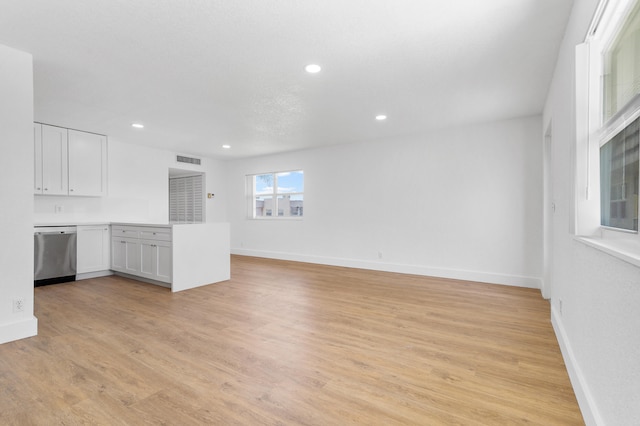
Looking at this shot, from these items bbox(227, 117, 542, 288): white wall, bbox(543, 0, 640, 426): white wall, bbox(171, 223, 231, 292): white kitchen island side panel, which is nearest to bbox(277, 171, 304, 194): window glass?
bbox(227, 117, 542, 288): white wall

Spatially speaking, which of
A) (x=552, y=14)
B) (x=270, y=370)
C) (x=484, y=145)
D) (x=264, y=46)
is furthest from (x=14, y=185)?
(x=484, y=145)

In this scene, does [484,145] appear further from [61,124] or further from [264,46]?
[61,124]

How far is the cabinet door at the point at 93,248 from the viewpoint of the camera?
488 centimetres

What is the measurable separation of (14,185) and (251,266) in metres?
3.96

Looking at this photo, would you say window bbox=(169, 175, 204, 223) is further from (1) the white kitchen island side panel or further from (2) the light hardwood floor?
(2) the light hardwood floor

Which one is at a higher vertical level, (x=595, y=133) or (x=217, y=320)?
(x=595, y=133)

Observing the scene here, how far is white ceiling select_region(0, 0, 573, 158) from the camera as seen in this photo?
2.10 metres

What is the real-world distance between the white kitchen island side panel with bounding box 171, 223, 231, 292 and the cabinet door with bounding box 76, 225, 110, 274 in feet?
6.46

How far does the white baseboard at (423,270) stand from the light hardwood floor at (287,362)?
23.1 inches

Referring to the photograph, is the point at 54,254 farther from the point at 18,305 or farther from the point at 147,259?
the point at 18,305

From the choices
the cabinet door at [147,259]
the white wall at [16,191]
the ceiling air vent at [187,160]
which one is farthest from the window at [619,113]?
the ceiling air vent at [187,160]

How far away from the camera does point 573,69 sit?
1.97 meters

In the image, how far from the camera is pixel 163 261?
427cm

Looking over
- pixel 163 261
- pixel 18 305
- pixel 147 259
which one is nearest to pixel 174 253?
pixel 163 261
